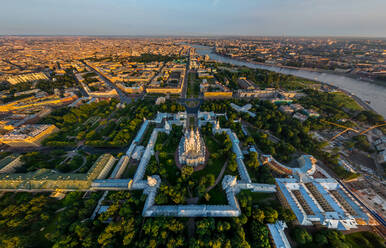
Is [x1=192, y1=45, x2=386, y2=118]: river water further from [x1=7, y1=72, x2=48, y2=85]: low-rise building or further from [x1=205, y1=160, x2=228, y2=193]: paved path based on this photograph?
[x1=7, y1=72, x2=48, y2=85]: low-rise building

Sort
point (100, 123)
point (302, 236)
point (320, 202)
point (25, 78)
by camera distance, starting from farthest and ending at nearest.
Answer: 1. point (25, 78)
2. point (100, 123)
3. point (320, 202)
4. point (302, 236)

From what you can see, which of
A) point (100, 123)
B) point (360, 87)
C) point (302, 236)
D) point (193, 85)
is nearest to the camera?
Result: point (302, 236)

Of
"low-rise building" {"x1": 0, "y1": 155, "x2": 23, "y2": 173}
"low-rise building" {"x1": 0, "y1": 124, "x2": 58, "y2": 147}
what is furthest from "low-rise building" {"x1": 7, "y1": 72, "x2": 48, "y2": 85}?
"low-rise building" {"x1": 0, "y1": 155, "x2": 23, "y2": 173}

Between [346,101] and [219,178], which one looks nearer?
[219,178]

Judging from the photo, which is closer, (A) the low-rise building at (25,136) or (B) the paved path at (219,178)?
(B) the paved path at (219,178)

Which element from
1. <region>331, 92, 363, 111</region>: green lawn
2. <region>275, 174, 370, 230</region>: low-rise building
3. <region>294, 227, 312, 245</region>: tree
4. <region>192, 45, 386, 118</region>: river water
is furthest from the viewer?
<region>192, 45, 386, 118</region>: river water

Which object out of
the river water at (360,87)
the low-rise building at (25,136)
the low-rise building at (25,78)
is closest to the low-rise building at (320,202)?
the river water at (360,87)

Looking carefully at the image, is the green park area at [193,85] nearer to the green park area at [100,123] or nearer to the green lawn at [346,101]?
the green park area at [100,123]

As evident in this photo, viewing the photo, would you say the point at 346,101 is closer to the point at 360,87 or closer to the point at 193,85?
the point at 360,87

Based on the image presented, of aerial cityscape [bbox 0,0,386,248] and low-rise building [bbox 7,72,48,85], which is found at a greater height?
low-rise building [bbox 7,72,48,85]

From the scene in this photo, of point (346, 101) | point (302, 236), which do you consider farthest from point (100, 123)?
point (346, 101)

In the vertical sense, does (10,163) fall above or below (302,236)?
above
